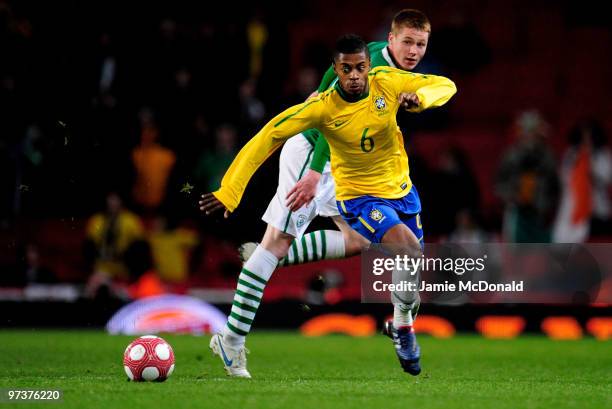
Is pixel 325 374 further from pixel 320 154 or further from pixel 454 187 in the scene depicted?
pixel 454 187

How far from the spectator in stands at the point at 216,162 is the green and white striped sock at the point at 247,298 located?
5.74 meters

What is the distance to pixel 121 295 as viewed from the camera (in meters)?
13.9

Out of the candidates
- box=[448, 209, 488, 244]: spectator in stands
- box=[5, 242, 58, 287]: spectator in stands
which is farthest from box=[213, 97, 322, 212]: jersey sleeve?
box=[5, 242, 58, 287]: spectator in stands

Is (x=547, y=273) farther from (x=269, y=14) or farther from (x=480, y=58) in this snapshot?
(x=269, y=14)

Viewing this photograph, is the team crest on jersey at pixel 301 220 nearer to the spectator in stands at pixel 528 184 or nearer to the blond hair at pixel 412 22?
the blond hair at pixel 412 22

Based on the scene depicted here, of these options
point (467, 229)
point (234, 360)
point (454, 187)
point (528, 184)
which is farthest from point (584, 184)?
point (234, 360)

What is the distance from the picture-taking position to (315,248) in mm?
9141

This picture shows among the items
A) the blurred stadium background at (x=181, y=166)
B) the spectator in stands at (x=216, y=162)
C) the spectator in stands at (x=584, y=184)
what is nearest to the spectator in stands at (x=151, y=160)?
the blurred stadium background at (x=181, y=166)

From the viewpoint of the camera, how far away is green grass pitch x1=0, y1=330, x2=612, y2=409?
6.81 meters

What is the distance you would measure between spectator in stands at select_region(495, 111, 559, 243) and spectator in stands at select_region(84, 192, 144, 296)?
4323mm

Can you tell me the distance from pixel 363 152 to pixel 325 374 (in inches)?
62.0

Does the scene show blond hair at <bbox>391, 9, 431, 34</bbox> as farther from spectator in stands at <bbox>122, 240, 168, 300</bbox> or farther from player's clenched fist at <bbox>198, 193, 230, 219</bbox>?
spectator in stands at <bbox>122, 240, 168, 300</bbox>

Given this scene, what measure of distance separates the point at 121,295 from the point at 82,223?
1.76m

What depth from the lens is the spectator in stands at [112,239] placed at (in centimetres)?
1419
